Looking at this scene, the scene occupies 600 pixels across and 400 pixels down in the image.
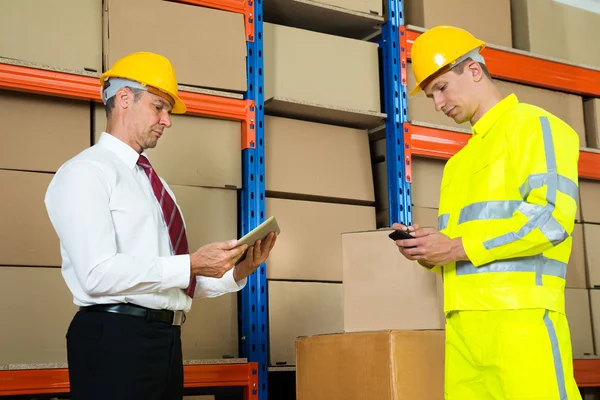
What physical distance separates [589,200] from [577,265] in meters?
0.39

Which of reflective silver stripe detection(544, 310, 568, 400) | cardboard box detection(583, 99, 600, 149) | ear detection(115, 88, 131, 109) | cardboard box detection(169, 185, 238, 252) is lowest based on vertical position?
reflective silver stripe detection(544, 310, 568, 400)

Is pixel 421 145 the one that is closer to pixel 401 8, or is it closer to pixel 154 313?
pixel 401 8

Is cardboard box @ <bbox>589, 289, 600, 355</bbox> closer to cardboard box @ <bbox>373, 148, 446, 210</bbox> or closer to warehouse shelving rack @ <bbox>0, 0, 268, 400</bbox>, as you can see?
cardboard box @ <bbox>373, 148, 446, 210</bbox>

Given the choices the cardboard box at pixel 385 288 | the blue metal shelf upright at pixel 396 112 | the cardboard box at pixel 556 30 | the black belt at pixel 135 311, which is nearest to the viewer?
the black belt at pixel 135 311

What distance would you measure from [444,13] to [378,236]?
1566mm

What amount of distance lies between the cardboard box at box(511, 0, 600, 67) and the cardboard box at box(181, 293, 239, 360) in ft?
6.94

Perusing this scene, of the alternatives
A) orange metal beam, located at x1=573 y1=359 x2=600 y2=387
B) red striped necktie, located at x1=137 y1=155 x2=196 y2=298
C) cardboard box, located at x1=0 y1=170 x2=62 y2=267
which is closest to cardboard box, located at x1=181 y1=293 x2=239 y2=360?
cardboard box, located at x1=0 y1=170 x2=62 y2=267

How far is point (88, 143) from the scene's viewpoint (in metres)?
2.84

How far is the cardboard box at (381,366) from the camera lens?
7.57ft

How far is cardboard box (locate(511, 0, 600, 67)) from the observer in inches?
152

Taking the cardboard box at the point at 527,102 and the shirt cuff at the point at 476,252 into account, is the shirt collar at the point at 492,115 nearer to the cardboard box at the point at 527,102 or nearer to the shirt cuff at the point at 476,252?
the shirt cuff at the point at 476,252

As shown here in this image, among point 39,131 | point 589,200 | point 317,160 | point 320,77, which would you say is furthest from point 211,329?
point 589,200

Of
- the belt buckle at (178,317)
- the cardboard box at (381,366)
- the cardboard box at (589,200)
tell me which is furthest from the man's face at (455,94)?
the cardboard box at (589,200)

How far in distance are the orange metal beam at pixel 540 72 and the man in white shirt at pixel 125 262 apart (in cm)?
184
